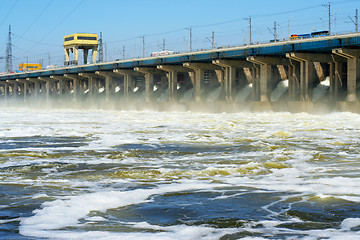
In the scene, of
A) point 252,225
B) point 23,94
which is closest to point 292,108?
point 252,225

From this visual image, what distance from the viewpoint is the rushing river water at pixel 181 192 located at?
387 inches

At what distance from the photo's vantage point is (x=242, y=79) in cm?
7862

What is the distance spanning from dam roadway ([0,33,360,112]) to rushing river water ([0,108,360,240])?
3580 centimetres

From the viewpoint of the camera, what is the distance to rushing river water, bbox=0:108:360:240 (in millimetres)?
9828

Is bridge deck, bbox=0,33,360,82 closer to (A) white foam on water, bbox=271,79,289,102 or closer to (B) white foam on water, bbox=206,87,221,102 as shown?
(A) white foam on water, bbox=271,79,289,102

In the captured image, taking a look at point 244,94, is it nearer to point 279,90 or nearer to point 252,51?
point 279,90

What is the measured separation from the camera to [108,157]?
20781 mm

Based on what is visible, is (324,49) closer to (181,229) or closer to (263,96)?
(263,96)

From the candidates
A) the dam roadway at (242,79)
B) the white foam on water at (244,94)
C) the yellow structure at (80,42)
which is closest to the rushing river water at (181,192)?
the dam roadway at (242,79)

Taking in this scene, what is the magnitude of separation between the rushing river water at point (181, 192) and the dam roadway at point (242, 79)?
35.8m

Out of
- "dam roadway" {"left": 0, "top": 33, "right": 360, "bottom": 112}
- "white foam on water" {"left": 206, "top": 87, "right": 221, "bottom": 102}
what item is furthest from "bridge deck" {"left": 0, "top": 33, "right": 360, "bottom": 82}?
"white foam on water" {"left": 206, "top": 87, "right": 221, "bottom": 102}

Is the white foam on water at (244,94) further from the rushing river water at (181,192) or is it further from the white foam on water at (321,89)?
the rushing river water at (181,192)

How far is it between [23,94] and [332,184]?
146 meters

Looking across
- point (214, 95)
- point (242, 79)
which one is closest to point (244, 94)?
point (242, 79)
